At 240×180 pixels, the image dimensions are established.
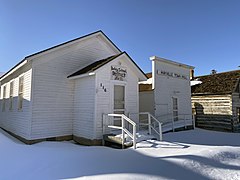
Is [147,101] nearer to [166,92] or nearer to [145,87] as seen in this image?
[145,87]

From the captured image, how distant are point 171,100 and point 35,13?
11.2 m

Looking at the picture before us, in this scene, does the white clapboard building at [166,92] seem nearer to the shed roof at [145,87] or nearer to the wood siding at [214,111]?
the shed roof at [145,87]

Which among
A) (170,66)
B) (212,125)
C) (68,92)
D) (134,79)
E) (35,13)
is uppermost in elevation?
(35,13)

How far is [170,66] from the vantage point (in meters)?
13.8

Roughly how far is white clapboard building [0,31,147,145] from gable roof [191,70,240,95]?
934 centimetres

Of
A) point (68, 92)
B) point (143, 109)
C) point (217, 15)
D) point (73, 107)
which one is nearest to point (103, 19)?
point (68, 92)

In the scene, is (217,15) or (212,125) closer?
(217,15)

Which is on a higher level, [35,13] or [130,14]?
[130,14]

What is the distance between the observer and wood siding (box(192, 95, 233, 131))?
48.4 feet

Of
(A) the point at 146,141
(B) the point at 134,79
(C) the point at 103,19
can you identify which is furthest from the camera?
(C) the point at 103,19

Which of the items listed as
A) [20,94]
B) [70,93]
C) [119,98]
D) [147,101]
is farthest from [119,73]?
[20,94]

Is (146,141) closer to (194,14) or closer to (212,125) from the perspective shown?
(194,14)

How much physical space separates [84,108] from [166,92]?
7.09m

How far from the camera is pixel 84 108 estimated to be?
8758 millimetres
